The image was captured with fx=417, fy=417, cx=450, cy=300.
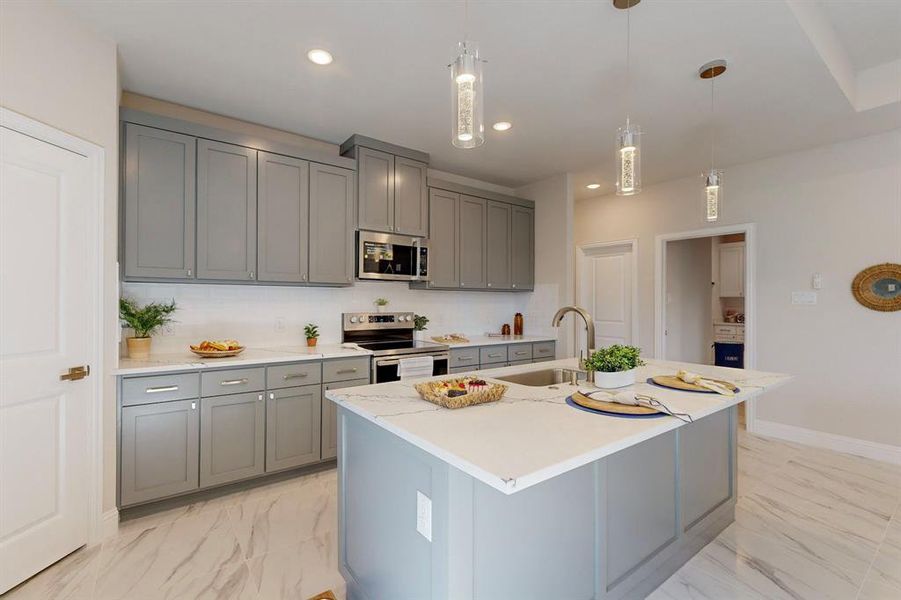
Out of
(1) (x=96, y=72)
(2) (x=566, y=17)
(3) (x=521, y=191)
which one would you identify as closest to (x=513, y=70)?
(2) (x=566, y=17)

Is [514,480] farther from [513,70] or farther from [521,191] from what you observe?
[521,191]

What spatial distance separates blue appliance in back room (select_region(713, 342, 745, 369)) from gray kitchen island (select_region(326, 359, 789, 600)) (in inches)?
165

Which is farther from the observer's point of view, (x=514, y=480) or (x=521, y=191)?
(x=521, y=191)

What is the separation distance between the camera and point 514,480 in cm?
93

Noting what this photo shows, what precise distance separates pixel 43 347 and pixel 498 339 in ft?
11.6

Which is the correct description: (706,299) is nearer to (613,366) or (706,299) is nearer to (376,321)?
(376,321)

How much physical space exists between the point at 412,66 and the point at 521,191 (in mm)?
2880

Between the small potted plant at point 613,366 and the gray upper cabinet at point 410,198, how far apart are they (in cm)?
239

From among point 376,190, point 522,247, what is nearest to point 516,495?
point 376,190

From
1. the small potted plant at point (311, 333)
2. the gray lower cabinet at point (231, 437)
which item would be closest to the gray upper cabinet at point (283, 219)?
the small potted plant at point (311, 333)

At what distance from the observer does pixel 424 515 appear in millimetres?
1271

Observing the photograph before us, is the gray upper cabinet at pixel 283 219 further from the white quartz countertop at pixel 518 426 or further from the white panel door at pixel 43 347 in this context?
the white quartz countertop at pixel 518 426

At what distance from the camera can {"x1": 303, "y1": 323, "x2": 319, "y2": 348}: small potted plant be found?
3459 millimetres

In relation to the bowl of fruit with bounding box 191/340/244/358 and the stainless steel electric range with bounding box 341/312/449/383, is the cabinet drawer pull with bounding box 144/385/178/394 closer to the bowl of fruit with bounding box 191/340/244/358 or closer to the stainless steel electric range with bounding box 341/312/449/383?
the bowl of fruit with bounding box 191/340/244/358
